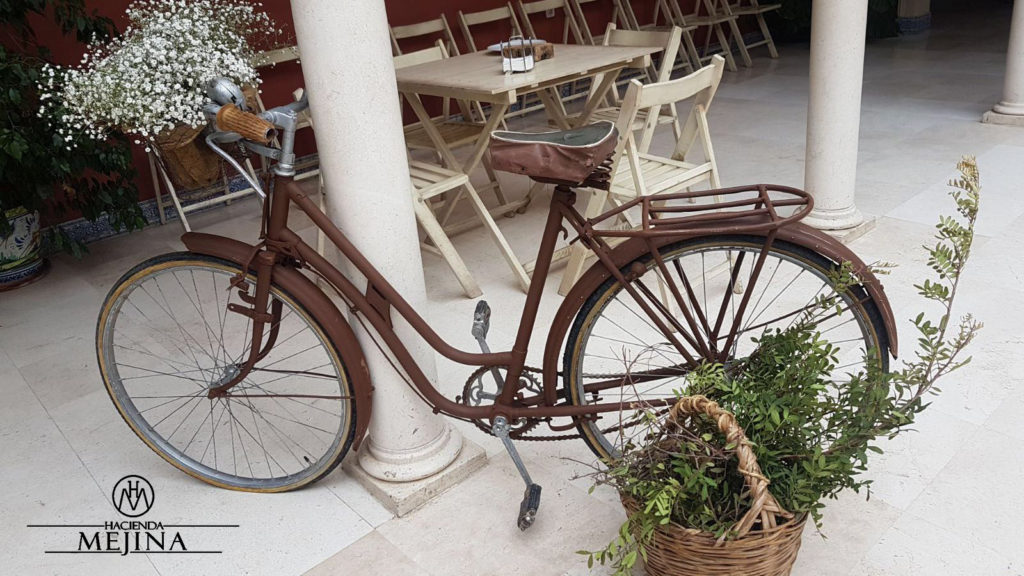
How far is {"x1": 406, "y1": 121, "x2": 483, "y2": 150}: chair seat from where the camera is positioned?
426cm

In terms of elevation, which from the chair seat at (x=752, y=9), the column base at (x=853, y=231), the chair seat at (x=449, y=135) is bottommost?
the column base at (x=853, y=231)

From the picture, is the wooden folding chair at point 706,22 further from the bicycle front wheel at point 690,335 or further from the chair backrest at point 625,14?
the bicycle front wheel at point 690,335

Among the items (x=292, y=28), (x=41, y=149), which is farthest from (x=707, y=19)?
(x=41, y=149)

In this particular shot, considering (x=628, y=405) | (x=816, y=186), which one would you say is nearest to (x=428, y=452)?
(x=628, y=405)

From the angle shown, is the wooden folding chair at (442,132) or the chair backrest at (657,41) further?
the wooden folding chair at (442,132)

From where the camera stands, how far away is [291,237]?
7.38 ft

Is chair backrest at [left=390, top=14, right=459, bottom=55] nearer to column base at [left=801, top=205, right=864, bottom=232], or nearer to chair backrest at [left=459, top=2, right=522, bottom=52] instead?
chair backrest at [left=459, top=2, right=522, bottom=52]

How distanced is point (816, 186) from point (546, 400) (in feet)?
6.84

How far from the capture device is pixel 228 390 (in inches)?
98.4

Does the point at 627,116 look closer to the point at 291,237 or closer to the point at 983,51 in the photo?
the point at 291,237

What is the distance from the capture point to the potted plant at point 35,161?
3.71 metres

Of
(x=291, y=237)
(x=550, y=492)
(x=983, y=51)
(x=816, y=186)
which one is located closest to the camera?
(x=291, y=237)

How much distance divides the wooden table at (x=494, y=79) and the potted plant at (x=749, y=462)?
5.87 ft

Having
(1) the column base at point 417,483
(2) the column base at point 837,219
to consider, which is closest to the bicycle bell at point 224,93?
(1) the column base at point 417,483
